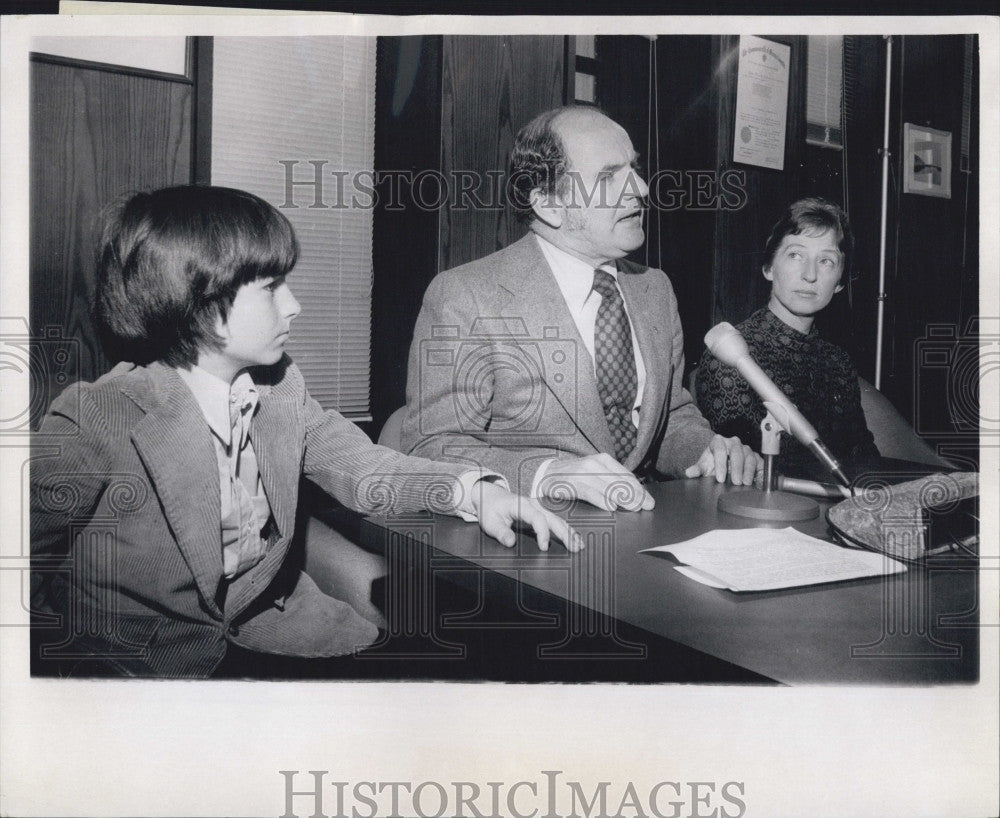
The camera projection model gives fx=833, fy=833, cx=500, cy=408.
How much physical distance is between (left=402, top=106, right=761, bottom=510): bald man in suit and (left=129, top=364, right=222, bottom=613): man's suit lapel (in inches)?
14.9

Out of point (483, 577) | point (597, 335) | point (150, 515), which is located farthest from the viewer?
point (597, 335)

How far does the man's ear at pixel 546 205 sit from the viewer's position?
165cm

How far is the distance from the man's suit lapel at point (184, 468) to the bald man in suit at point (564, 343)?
14.9 inches

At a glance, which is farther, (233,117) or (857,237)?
(857,237)

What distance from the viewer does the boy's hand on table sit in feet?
4.48

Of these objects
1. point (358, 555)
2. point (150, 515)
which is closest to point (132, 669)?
point (150, 515)

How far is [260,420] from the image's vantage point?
1.58 metres

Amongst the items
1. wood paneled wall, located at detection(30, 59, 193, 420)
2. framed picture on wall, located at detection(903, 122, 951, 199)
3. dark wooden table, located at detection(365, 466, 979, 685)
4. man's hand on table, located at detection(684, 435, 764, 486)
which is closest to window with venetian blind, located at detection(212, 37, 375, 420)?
wood paneled wall, located at detection(30, 59, 193, 420)

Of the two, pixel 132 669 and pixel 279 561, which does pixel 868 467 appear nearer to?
pixel 279 561

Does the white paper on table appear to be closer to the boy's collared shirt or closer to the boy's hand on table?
→ the boy's hand on table

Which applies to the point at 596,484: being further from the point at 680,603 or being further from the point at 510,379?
the point at 680,603

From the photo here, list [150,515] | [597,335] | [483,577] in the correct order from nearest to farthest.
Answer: [483,577], [150,515], [597,335]

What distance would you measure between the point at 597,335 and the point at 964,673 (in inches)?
37.5

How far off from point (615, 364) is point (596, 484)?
10.6 inches
